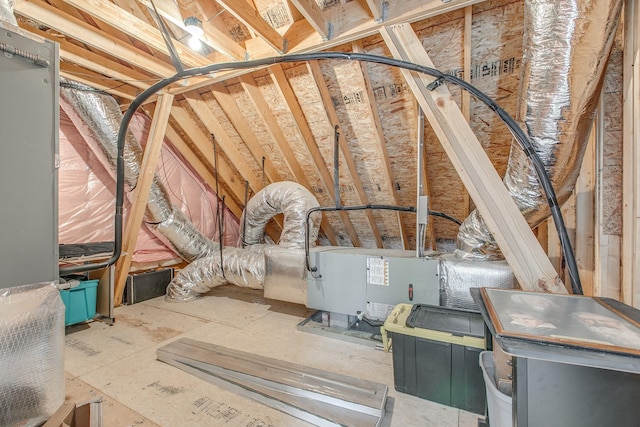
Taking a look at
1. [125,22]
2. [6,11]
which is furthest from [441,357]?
[125,22]

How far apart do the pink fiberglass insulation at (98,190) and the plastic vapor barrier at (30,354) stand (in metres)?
2.41

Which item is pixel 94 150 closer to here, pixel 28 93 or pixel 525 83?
pixel 28 93

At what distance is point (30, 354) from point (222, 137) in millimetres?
2685

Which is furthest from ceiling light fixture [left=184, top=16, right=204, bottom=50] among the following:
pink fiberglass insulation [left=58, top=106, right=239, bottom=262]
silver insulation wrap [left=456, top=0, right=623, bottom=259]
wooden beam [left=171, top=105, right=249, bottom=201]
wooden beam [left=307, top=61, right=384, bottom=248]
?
pink fiberglass insulation [left=58, top=106, right=239, bottom=262]

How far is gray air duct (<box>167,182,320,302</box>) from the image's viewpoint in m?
2.84

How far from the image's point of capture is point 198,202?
4.00 meters

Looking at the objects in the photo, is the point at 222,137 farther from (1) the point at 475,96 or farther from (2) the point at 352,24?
(1) the point at 475,96

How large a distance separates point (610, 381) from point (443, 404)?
1.08 metres

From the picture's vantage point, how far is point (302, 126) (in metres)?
2.74

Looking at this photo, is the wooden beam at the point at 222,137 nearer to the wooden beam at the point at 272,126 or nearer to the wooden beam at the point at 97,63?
the wooden beam at the point at 97,63

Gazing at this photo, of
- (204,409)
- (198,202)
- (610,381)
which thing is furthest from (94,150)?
(610,381)

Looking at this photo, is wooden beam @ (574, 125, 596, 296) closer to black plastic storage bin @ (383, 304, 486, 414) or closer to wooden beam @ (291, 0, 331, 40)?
black plastic storage bin @ (383, 304, 486, 414)

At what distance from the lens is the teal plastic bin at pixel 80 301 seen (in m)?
2.57

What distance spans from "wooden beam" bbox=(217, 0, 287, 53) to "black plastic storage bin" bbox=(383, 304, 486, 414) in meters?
2.05
